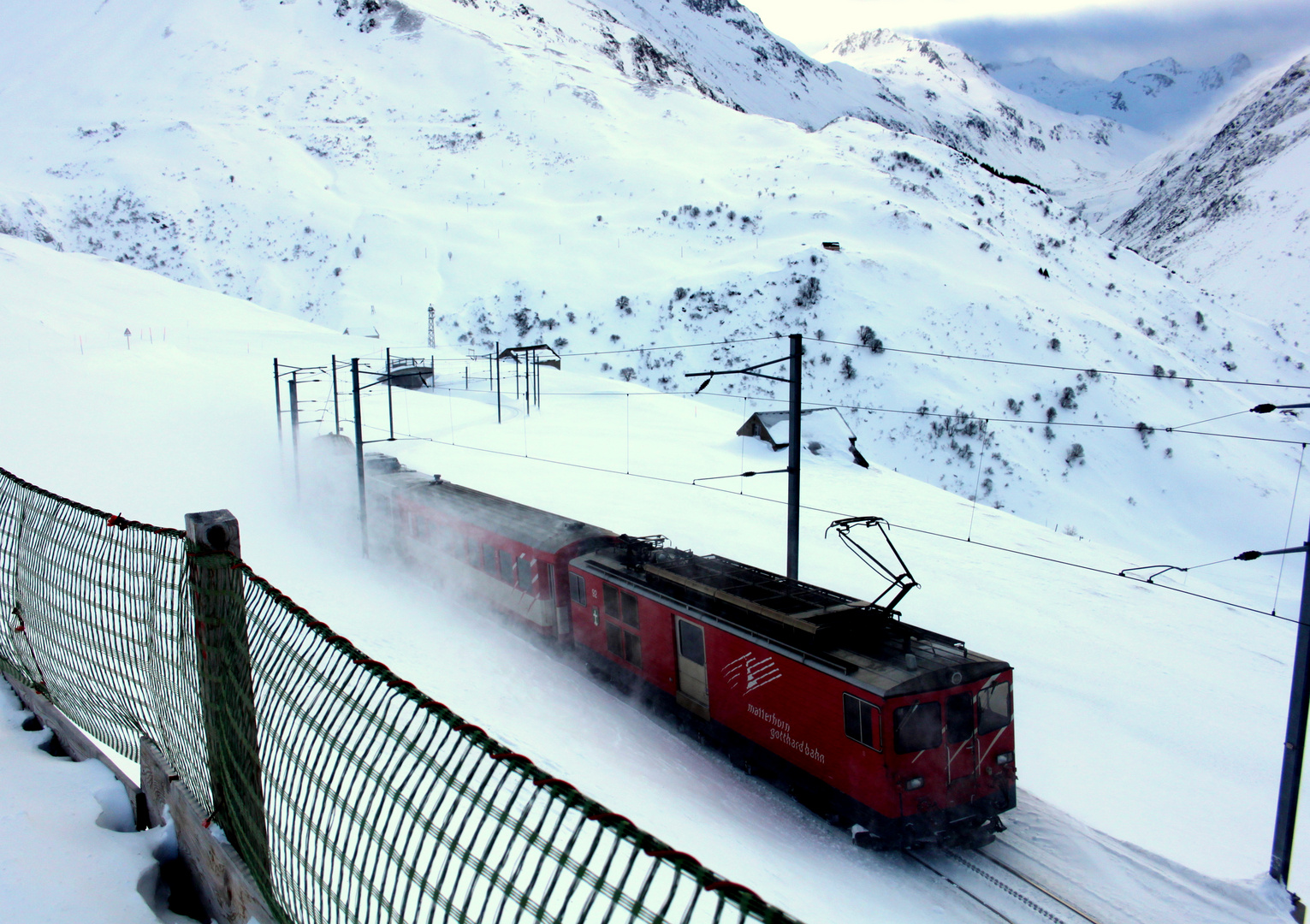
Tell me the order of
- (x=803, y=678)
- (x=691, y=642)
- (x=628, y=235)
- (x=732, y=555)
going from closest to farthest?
(x=803, y=678) < (x=691, y=642) < (x=732, y=555) < (x=628, y=235)

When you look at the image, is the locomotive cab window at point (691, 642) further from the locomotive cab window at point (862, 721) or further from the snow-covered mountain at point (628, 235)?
the snow-covered mountain at point (628, 235)

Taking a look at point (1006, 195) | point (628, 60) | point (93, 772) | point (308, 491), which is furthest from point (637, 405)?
point (628, 60)

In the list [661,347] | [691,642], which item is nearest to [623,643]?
[691,642]

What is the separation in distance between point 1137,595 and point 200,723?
25.1 metres

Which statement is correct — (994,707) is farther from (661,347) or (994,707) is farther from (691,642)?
(661,347)

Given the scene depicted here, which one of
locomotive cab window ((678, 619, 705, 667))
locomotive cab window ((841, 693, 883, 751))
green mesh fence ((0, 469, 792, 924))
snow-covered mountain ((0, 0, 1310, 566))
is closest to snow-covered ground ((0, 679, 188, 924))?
green mesh fence ((0, 469, 792, 924))

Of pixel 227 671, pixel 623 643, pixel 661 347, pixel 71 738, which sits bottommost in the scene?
pixel 623 643

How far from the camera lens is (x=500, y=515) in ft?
58.1

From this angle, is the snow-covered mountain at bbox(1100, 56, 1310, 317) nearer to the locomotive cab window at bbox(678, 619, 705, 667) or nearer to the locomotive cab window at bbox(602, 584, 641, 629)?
the locomotive cab window at bbox(602, 584, 641, 629)

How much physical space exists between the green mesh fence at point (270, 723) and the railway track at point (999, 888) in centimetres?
683

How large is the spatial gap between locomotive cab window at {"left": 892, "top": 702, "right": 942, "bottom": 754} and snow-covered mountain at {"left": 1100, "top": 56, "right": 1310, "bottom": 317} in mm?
93188

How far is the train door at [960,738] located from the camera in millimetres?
9773

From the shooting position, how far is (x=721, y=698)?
11.8m

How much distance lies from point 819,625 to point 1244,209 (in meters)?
133
